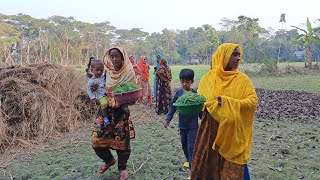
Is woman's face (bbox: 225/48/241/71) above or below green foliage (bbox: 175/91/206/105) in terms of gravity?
above

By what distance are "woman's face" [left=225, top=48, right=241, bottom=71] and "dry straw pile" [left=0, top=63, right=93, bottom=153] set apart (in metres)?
4.55

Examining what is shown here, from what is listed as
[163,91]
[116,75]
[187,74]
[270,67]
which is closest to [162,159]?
[187,74]

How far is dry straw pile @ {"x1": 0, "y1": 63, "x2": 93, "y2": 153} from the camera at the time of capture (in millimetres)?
6483

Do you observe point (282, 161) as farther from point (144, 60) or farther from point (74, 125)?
point (144, 60)

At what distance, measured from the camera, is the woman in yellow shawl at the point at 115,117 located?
3.95 m

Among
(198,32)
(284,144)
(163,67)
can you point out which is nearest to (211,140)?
(284,144)

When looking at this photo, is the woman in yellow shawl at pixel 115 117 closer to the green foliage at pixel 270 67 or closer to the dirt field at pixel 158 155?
the dirt field at pixel 158 155

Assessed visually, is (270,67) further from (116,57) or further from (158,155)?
(116,57)

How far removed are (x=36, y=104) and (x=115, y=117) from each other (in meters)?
Answer: 3.52

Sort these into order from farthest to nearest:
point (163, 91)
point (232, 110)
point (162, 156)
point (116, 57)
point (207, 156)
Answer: point (163, 91) < point (162, 156) < point (116, 57) < point (207, 156) < point (232, 110)

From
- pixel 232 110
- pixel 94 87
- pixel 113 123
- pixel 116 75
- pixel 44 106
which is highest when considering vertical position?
pixel 116 75

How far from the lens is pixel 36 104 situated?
690 centimetres

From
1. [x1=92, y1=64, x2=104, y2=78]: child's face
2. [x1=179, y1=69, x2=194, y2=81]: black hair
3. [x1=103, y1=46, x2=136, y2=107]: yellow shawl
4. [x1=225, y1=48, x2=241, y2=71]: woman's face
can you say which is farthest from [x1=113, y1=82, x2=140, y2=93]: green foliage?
[x1=225, y1=48, x2=241, y2=71]: woman's face

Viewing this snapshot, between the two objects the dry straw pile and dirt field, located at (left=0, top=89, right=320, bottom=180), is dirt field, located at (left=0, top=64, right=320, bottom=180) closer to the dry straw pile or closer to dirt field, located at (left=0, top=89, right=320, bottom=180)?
dirt field, located at (left=0, top=89, right=320, bottom=180)
